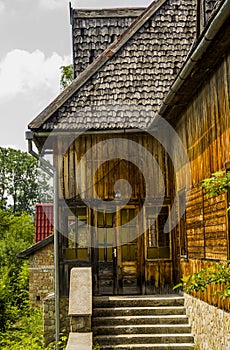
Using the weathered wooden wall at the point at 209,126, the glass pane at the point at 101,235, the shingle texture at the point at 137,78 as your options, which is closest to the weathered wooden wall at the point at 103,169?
the shingle texture at the point at 137,78

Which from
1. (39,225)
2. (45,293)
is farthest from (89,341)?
(39,225)

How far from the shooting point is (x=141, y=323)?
12438mm

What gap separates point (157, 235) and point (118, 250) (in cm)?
94

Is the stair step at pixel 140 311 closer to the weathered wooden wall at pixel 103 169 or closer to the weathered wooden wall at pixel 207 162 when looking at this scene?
the weathered wooden wall at pixel 207 162

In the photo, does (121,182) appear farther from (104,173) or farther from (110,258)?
(110,258)

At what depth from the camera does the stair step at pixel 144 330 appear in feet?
39.7

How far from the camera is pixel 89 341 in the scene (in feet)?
35.1

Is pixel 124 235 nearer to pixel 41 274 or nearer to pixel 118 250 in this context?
pixel 118 250

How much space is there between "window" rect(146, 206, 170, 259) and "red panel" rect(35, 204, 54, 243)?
15073 millimetres

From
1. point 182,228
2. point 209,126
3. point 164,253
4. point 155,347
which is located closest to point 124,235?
point 164,253

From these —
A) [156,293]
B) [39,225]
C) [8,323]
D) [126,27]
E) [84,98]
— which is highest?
[126,27]

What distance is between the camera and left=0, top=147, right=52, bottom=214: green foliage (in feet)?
199

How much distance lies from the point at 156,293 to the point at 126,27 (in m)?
6.83

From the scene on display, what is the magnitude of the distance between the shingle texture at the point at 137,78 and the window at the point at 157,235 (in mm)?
2013
